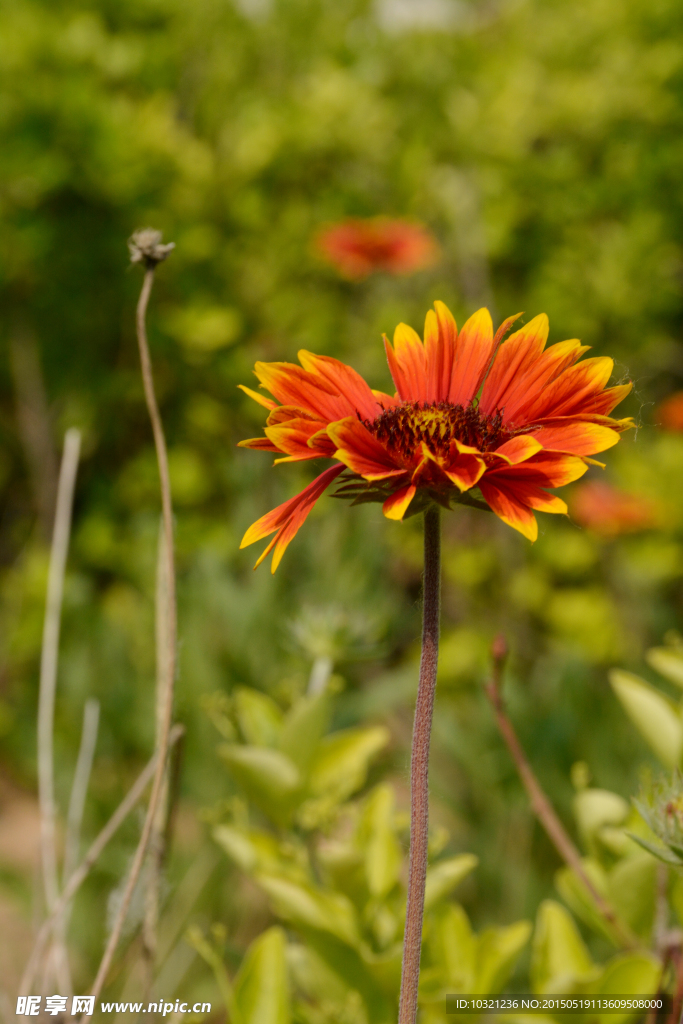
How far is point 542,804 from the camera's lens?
428mm

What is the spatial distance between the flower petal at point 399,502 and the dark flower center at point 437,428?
32 mm

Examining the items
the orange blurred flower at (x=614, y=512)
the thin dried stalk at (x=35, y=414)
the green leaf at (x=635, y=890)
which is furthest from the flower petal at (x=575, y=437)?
the thin dried stalk at (x=35, y=414)

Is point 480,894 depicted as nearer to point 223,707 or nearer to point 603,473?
point 223,707

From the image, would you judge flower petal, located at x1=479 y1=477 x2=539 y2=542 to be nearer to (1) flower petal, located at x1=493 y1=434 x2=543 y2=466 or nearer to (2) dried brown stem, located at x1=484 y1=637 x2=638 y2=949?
(1) flower petal, located at x1=493 y1=434 x2=543 y2=466

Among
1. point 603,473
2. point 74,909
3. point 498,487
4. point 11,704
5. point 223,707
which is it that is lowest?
point 74,909

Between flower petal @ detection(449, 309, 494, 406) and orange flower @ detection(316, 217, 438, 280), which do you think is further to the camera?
orange flower @ detection(316, 217, 438, 280)

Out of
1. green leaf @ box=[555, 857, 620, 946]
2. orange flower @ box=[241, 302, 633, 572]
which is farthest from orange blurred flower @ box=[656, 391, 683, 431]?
orange flower @ box=[241, 302, 633, 572]

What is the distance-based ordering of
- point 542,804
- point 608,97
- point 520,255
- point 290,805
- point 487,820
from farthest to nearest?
point 520,255 → point 608,97 → point 487,820 → point 290,805 → point 542,804

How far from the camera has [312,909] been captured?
16.9 inches

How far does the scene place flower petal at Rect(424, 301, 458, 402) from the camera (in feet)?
1.17

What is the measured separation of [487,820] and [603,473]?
5.09 feet

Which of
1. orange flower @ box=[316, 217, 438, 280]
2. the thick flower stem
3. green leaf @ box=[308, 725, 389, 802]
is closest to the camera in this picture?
the thick flower stem

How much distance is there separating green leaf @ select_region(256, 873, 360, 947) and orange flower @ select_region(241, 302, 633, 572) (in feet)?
0.77

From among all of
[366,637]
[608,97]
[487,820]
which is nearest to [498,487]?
[366,637]
